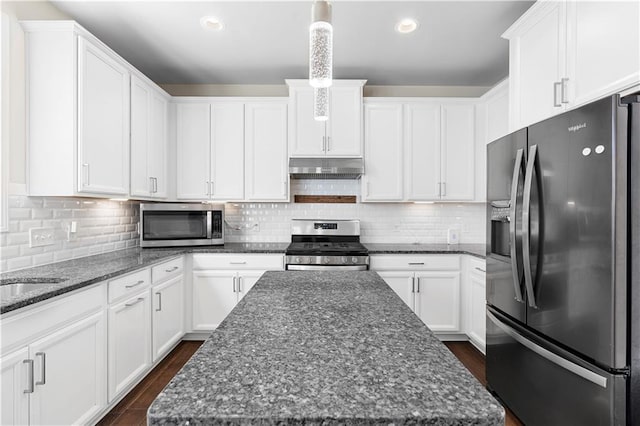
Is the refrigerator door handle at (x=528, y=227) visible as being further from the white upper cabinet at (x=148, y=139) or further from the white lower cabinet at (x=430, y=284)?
the white upper cabinet at (x=148, y=139)

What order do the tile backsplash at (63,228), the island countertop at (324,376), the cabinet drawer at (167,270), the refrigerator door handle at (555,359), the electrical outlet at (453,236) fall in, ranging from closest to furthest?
the island countertop at (324,376) → the refrigerator door handle at (555,359) → the tile backsplash at (63,228) → the cabinet drawer at (167,270) → the electrical outlet at (453,236)

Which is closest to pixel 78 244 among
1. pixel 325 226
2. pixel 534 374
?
pixel 325 226

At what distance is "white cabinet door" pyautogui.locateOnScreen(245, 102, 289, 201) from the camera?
335 centimetres

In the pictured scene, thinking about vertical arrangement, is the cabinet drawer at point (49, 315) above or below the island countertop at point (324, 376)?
below

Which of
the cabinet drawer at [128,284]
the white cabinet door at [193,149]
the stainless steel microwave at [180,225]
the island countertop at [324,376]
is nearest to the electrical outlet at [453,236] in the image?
the stainless steel microwave at [180,225]

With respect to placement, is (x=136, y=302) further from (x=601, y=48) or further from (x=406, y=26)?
(x=601, y=48)

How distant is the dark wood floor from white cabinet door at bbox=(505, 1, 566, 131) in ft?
6.07

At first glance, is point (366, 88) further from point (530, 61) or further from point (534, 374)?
point (534, 374)

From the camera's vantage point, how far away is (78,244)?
2.42 meters

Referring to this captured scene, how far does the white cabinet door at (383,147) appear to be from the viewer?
131 inches

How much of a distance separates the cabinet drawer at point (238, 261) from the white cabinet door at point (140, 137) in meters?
0.75

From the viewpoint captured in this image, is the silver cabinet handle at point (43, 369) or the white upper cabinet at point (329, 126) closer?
the silver cabinet handle at point (43, 369)

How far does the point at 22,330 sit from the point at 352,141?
2.73m

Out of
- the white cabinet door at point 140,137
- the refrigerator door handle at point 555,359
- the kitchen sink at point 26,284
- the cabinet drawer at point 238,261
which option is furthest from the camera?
the cabinet drawer at point 238,261
